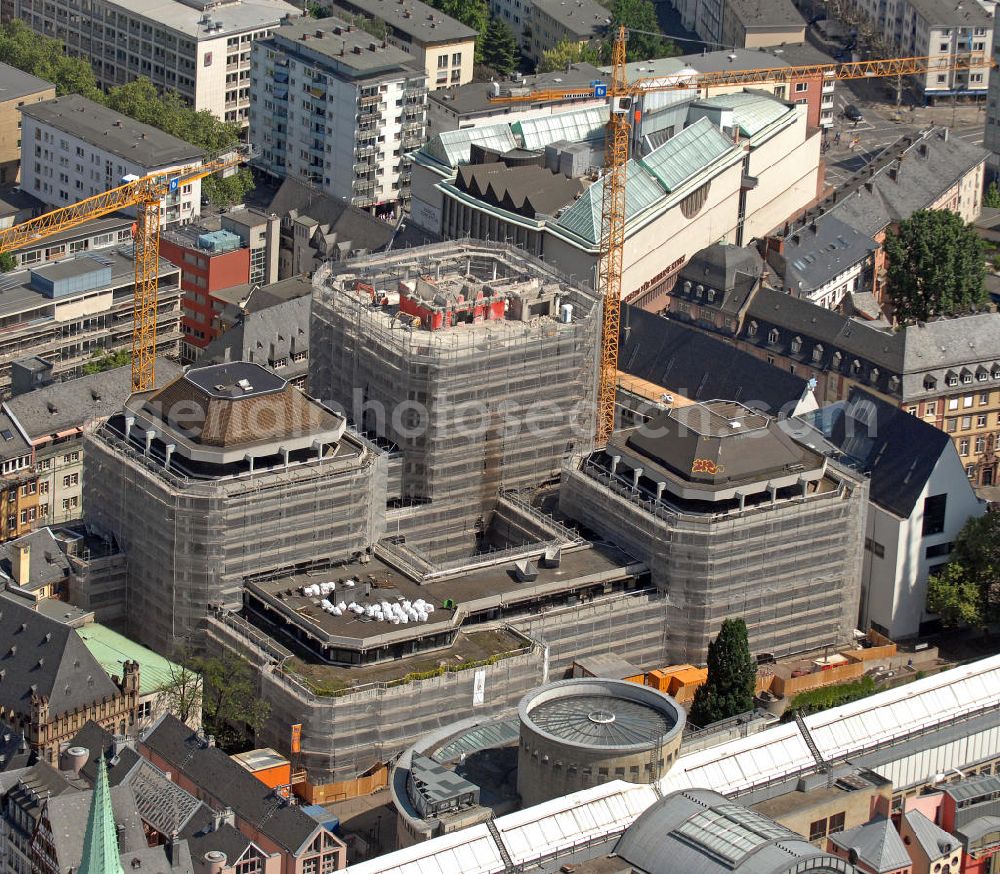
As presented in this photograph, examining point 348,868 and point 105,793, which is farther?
point 348,868

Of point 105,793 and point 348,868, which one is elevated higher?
point 105,793

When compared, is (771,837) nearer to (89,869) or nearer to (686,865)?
(686,865)

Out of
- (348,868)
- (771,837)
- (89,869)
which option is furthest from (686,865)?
(89,869)

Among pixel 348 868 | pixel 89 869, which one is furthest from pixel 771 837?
pixel 89 869

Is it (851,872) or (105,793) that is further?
(851,872)

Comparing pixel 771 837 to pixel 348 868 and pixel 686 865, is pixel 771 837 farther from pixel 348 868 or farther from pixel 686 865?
pixel 348 868

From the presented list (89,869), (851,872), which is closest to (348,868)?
(89,869)

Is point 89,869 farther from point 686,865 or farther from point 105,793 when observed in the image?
point 686,865

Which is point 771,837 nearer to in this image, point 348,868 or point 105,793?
point 348,868
